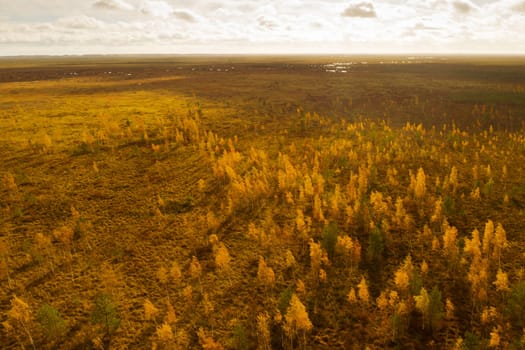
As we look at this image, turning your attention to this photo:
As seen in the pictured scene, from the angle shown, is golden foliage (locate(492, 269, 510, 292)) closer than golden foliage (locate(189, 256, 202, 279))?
Yes

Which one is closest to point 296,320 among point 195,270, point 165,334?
point 165,334

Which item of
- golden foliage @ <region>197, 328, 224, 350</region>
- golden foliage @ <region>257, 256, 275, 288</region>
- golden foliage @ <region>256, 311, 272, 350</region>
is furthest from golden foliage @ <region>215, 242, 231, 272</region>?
golden foliage @ <region>197, 328, 224, 350</region>

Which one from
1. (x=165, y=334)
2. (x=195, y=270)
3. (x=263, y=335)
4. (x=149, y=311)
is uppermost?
(x=195, y=270)

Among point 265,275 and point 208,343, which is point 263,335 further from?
point 265,275

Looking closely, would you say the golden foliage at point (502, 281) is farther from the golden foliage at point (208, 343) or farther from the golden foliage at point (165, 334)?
the golden foliage at point (165, 334)

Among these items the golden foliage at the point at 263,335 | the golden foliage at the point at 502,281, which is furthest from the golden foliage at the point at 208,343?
the golden foliage at the point at 502,281

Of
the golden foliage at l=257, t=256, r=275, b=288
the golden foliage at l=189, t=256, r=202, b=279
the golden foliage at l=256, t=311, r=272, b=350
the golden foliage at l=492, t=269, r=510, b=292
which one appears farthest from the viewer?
the golden foliage at l=189, t=256, r=202, b=279

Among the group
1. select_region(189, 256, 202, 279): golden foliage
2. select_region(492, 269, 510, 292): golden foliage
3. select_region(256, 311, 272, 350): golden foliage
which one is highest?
select_region(492, 269, 510, 292): golden foliage

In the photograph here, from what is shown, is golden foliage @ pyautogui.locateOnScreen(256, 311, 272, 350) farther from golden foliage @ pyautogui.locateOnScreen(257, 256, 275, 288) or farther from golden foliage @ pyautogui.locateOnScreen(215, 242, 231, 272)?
golden foliage @ pyautogui.locateOnScreen(215, 242, 231, 272)

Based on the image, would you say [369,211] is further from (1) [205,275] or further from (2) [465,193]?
(1) [205,275]

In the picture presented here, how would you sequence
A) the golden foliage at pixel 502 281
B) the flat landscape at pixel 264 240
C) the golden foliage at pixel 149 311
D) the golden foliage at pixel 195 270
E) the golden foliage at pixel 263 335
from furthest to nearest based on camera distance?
the golden foliage at pixel 195 270 < the golden foliage at pixel 502 281 < the golden foliage at pixel 149 311 < the flat landscape at pixel 264 240 < the golden foliage at pixel 263 335
